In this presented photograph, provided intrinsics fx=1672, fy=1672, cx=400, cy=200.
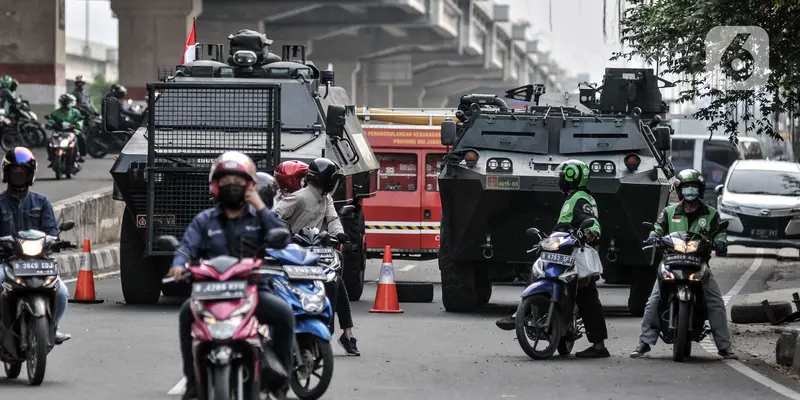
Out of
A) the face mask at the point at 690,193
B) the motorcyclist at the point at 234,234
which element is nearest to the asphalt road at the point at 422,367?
the face mask at the point at 690,193

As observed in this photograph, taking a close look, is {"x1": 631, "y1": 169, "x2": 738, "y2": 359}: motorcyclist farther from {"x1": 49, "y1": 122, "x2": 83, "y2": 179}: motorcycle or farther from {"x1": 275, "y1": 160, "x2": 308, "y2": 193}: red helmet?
{"x1": 49, "y1": 122, "x2": 83, "y2": 179}: motorcycle

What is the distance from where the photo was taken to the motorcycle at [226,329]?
26.0 ft

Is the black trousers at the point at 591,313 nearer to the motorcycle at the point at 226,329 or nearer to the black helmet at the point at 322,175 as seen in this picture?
the black helmet at the point at 322,175

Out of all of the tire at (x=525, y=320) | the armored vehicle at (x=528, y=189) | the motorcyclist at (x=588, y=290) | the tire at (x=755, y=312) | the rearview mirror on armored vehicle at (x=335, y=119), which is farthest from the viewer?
the rearview mirror on armored vehicle at (x=335, y=119)

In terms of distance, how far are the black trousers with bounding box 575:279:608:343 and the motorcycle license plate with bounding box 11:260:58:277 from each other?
449 centimetres

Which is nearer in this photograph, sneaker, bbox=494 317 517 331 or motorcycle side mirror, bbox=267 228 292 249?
motorcycle side mirror, bbox=267 228 292 249

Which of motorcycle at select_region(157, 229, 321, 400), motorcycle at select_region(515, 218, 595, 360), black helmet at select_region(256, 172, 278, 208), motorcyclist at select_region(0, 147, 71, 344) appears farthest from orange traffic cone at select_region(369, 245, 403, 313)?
motorcycle at select_region(157, 229, 321, 400)

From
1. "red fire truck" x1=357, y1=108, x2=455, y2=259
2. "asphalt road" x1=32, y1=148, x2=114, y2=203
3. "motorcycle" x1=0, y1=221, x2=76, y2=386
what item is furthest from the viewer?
"asphalt road" x1=32, y1=148, x2=114, y2=203

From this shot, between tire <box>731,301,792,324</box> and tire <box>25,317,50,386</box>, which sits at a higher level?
tire <box>25,317,50,386</box>

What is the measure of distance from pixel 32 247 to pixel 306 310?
2.19 m

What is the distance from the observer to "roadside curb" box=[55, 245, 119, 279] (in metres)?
21.3

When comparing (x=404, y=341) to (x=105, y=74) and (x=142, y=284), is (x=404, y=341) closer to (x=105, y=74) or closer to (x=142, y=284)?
(x=142, y=284)

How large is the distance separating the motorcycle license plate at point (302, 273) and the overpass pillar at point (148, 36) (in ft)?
126

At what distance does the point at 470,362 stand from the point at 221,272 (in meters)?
5.06
